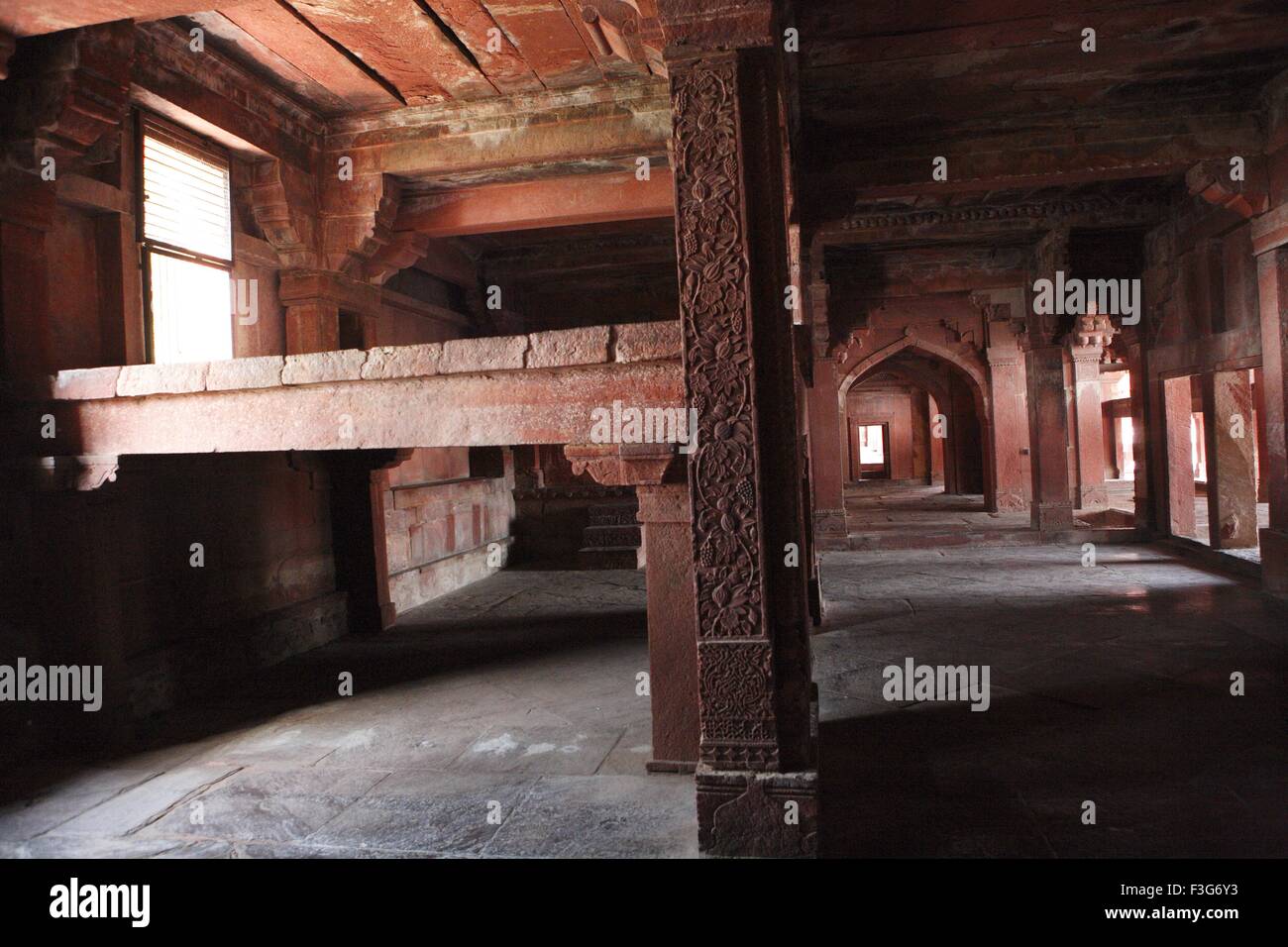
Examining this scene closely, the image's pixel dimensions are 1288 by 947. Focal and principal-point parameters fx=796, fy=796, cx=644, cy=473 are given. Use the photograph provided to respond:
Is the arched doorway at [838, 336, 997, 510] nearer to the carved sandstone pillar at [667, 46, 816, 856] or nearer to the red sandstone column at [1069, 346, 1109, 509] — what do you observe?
the red sandstone column at [1069, 346, 1109, 509]

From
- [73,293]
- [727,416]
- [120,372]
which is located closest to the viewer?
[727,416]

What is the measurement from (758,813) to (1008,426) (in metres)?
11.9

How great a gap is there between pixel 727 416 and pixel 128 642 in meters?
4.32

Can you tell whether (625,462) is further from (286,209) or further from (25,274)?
(286,209)

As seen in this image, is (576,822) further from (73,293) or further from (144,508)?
(73,293)

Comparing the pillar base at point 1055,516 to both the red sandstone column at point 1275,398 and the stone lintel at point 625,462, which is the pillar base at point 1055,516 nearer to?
the red sandstone column at point 1275,398

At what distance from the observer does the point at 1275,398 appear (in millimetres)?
7020

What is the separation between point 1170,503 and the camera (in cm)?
1016

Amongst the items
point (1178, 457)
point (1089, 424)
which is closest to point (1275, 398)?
point (1178, 457)

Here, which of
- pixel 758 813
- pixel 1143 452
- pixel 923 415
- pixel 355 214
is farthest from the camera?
pixel 923 415

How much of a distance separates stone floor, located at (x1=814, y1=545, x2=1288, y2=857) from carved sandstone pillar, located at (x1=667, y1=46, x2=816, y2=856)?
448 mm

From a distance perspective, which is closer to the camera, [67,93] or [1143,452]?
[67,93]

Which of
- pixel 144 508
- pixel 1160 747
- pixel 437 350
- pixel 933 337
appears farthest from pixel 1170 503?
pixel 144 508

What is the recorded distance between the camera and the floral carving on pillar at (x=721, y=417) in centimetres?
294
